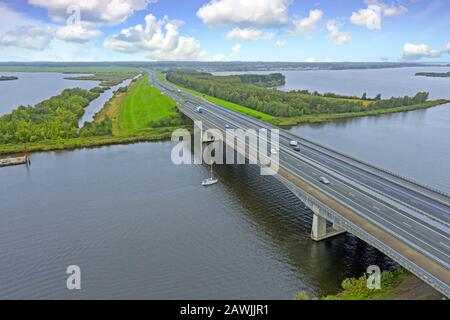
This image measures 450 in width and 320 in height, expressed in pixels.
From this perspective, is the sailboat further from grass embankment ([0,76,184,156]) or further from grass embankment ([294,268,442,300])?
grass embankment ([0,76,184,156])

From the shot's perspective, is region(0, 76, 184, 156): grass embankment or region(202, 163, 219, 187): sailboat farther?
region(0, 76, 184, 156): grass embankment

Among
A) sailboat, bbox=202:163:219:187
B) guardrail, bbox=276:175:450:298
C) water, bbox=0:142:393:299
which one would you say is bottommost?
water, bbox=0:142:393:299

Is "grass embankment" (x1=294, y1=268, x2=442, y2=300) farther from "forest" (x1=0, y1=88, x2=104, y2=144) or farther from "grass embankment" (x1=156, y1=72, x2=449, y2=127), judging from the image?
"forest" (x1=0, y1=88, x2=104, y2=144)

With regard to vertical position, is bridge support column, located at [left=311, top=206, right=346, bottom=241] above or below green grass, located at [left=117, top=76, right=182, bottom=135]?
below

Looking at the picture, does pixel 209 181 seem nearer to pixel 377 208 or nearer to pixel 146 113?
pixel 377 208

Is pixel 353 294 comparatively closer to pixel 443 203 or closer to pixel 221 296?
pixel 221 296

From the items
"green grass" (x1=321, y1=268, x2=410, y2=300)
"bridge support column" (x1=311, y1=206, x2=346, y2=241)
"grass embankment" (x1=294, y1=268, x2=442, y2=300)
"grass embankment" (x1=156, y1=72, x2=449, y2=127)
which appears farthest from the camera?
"grass embankment" (x1=156, y1=72, x2=449, y2=127)

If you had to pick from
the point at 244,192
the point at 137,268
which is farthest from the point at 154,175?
the point at 137,268

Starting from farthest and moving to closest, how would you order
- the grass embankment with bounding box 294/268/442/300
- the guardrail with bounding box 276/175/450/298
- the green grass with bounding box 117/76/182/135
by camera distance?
the green grass with bounding box 117/76/182/135 → the grass embankment with bounding box 294/268/442/300 → the guardrail with bounding box 276/175/450/298

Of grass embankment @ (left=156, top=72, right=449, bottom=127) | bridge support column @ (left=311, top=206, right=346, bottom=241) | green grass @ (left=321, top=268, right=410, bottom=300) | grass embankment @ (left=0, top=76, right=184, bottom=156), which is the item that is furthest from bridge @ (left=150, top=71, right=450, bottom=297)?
grass embankment @ (left=156, top=72, right=449, bottom=127)
